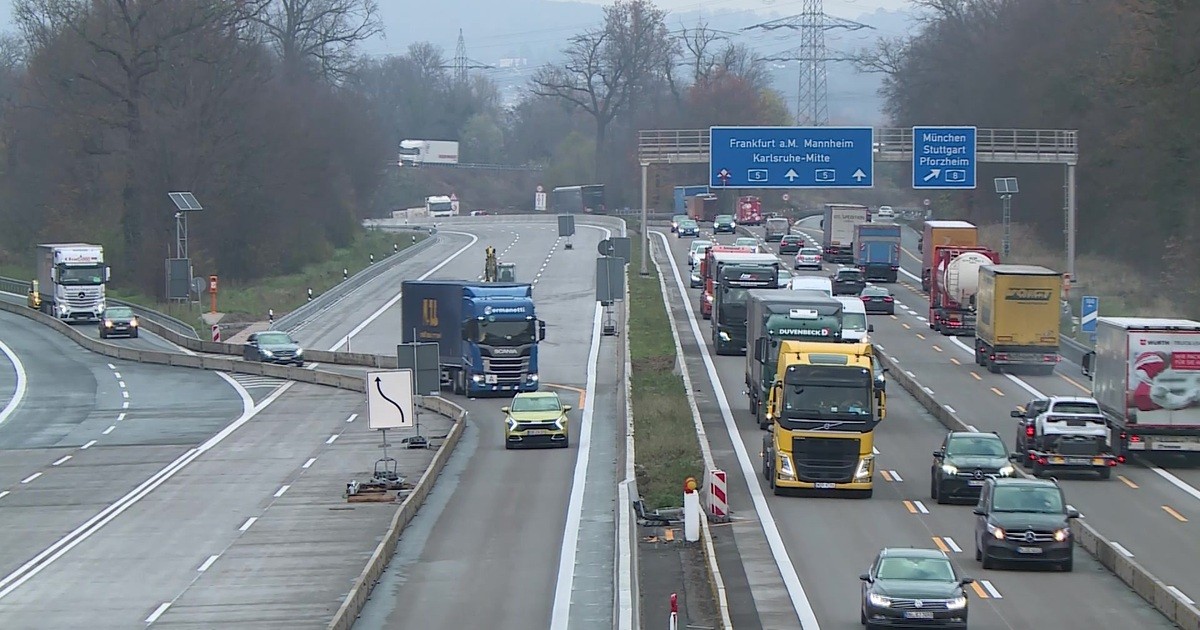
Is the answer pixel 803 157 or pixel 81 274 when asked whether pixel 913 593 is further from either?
pixel 81 274

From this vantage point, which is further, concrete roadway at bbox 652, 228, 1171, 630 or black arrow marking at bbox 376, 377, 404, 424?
black arrow marking at bbox 376, 377, 404, 424

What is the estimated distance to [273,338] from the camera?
6303 centimetres

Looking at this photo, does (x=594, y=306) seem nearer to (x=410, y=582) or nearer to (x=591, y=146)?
(x=410, y=582)

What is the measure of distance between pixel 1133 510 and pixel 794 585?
993 centimetres

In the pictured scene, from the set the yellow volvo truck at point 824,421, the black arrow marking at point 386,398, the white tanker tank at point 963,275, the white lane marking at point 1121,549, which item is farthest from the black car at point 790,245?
the white lane marking at point 1121,549

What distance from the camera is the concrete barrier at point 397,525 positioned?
883 inches

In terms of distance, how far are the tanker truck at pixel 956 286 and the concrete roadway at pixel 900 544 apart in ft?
68.0

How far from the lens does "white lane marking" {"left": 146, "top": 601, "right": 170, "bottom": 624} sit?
78.4 ft

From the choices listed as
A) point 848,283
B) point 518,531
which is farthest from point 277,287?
point 518,531

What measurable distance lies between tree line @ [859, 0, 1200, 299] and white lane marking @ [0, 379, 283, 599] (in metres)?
32.8

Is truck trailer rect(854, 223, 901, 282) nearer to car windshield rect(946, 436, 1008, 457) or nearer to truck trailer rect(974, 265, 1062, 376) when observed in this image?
truck trailer rect(974, 265, 1062, 376)

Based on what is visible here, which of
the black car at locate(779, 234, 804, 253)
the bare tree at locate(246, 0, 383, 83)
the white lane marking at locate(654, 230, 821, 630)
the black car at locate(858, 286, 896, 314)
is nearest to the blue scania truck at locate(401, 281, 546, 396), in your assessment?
the white lane marking at locate(654, 230, 821, 630)

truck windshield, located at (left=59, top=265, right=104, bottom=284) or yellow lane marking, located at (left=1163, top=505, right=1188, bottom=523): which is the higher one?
truck windshield, located at (left=59, top=265, right=104, bottom=284)

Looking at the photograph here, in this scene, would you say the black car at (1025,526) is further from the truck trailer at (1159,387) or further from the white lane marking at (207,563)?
the white lane marking at (207,563)
